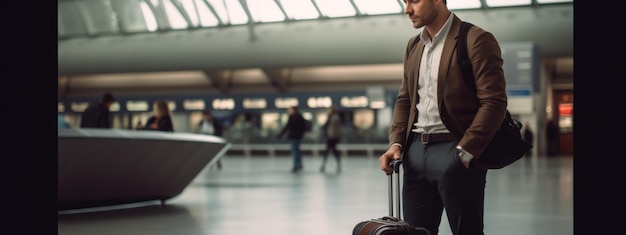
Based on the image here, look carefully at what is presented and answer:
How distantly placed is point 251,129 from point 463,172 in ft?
112

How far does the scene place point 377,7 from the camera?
2964 cm

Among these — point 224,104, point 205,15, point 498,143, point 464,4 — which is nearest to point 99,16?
point 205,15

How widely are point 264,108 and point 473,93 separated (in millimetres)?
33642

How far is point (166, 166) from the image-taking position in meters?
10.4

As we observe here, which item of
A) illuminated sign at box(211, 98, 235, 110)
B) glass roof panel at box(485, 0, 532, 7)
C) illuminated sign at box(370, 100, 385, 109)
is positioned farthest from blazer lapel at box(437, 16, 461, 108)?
illuminated sign at box(211, 98, 235, 110)

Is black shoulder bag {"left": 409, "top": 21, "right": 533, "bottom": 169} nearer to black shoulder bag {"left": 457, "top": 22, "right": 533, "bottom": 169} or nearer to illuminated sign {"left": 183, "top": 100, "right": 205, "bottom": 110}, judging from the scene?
black shoulder bag {"left": 457, "top": 22, "right": 533, "bottom": 169}

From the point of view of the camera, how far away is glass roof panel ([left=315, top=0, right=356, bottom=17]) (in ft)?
97.9

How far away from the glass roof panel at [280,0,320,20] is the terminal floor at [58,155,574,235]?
632 inches

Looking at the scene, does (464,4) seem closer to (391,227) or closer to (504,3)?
(504,3)

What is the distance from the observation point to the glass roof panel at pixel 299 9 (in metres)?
30.4

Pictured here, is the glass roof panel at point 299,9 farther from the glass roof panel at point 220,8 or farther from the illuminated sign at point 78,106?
the illuminated sign at point 78,106

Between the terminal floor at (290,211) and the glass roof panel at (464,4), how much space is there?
546 inches

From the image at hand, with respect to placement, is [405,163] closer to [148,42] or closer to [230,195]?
[230,195]
